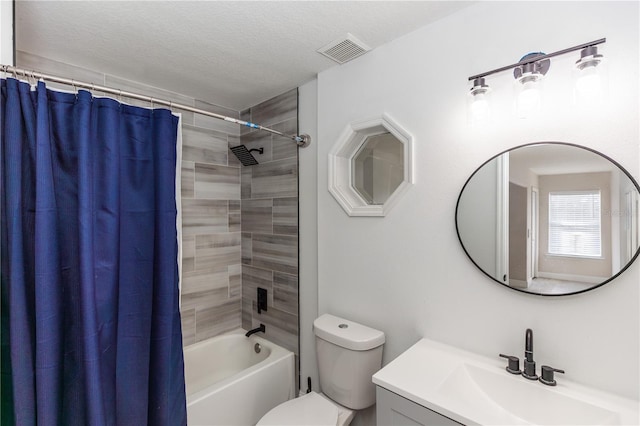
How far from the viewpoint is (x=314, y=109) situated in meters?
1.99

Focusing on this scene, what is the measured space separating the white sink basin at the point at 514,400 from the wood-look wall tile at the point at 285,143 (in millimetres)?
1614

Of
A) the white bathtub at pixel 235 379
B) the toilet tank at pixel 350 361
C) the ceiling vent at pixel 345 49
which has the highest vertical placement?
the ceiling vent at pixel 345 49

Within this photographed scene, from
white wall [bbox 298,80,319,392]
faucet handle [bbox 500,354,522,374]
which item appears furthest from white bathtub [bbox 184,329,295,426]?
faucet handle [bbox 500,354,522,374]

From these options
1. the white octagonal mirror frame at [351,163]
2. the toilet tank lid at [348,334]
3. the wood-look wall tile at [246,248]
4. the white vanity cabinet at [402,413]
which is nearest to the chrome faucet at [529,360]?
the white vanity cabinet at [402,413]

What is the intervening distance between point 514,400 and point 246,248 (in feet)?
6.56

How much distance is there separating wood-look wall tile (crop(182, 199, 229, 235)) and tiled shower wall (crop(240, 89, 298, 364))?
0.18m

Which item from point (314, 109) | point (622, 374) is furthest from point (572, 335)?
point (314, 109)

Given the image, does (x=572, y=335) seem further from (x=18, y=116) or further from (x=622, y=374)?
(x=18, y=116)

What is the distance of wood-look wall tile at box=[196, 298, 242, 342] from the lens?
7.63ft

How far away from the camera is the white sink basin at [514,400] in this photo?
96 cm

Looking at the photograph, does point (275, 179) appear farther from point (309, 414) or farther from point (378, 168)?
point (309, 414)

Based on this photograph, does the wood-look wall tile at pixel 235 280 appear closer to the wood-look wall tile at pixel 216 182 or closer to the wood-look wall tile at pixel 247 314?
the wood-look wall tile at pixel 247 314

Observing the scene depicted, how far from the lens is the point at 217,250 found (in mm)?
2406

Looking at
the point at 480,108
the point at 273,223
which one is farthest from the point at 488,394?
the point at 273,223
